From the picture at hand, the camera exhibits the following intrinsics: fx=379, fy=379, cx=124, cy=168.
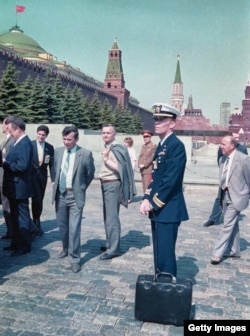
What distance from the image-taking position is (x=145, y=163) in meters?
9.23

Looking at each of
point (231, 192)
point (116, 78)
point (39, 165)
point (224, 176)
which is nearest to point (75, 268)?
point (39, 165)

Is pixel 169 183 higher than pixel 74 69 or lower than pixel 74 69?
lower

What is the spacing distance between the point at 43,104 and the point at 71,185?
77.0ft

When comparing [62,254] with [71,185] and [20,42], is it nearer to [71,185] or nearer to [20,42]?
[71,185]

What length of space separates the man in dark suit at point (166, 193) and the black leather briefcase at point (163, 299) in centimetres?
24

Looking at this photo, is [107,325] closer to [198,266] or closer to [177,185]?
[177,185]

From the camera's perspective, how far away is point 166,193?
3393 mm

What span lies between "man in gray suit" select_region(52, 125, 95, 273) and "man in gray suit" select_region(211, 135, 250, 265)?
6.01 ft

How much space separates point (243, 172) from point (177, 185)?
1975mm

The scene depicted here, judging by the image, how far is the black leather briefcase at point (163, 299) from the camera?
3.14 metres

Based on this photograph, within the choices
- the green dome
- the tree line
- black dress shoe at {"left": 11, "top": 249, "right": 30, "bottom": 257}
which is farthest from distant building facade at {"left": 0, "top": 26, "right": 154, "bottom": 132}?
black dress shoe at {"left": 11, "top": 249, "right": 30, "bottom": 257}

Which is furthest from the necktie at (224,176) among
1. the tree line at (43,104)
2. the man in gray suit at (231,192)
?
the tree line at (43,104)

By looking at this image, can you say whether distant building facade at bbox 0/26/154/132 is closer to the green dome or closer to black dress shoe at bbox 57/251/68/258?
the green dome

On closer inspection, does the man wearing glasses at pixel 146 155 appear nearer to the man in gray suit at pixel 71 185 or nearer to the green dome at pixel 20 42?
the man in gray suit at pixel 71 185
